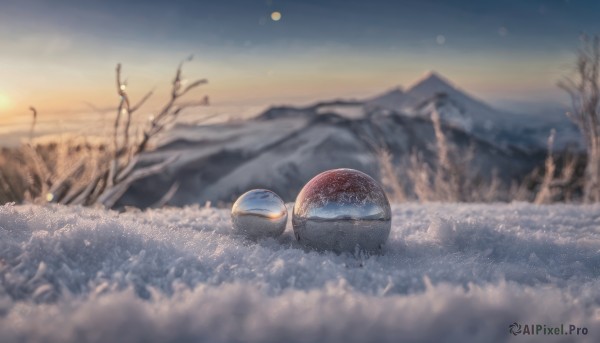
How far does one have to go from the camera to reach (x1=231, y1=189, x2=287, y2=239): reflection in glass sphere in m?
2.69

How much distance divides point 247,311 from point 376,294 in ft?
1.71

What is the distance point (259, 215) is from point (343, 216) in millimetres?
503

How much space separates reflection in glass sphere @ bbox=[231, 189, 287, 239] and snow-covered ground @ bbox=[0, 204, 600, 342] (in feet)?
0.26

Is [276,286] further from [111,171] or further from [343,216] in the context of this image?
[111,171]

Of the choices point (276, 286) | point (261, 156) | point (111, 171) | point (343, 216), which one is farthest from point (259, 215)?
point (261, 156)

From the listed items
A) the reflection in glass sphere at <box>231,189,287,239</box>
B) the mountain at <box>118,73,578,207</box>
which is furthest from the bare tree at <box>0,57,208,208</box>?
the mountain at <box>118,73,578,207</box>

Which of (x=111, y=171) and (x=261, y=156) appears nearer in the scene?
(x=111, y=171)

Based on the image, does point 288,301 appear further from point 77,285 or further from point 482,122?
point 482,122

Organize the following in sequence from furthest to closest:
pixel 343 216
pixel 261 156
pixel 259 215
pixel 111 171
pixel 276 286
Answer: pixel 261 156 < pixel 111 171 < pixel 259 215 < pixel 343 216 < pixel 276 286

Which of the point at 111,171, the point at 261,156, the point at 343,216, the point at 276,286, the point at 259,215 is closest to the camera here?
the point at 276,286

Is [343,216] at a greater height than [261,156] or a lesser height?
greater

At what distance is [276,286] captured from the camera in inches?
69.9

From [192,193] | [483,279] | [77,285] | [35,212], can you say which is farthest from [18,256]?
[192,193]

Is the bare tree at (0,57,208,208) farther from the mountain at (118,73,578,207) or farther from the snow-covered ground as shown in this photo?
the mountain at (118,73,578,207)
